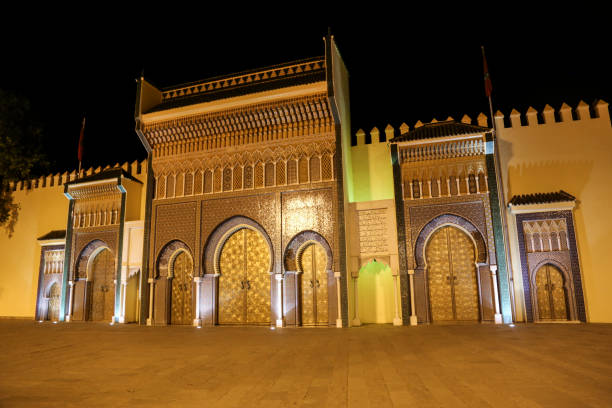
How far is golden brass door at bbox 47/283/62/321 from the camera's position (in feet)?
43.2

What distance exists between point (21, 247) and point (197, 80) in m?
8.56

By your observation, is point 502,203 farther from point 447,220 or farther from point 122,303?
point 122,303

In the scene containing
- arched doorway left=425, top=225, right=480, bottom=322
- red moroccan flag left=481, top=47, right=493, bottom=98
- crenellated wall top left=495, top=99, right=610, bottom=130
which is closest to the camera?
arched doorway left=425, top=225, right=480, bottom=322

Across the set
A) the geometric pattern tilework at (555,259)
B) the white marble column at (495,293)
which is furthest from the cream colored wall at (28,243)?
the geometric pattern tilework at (555,259)

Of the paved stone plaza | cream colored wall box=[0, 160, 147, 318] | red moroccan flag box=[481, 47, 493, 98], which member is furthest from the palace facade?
the paved stone plaza

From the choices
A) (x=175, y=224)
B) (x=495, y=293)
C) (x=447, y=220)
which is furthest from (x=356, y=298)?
(x=175, y=224)

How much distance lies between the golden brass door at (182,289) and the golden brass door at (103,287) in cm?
233

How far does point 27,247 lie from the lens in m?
14.2

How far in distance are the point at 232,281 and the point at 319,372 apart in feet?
23.8

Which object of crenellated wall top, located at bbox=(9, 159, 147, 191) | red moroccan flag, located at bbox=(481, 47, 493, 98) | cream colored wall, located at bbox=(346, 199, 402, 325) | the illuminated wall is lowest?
cream colored wall, located at bbox=(346, 199, 402, 325)

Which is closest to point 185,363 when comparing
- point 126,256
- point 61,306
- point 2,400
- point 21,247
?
point 2,400

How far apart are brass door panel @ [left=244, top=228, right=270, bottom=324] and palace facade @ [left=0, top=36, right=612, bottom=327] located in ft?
0.13

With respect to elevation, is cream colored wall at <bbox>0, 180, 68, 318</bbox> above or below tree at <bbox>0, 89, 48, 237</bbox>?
below

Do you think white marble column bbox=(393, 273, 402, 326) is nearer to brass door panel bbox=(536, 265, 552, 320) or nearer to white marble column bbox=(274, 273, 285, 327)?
white marble column bbox=(274, 273, 285, 327)
